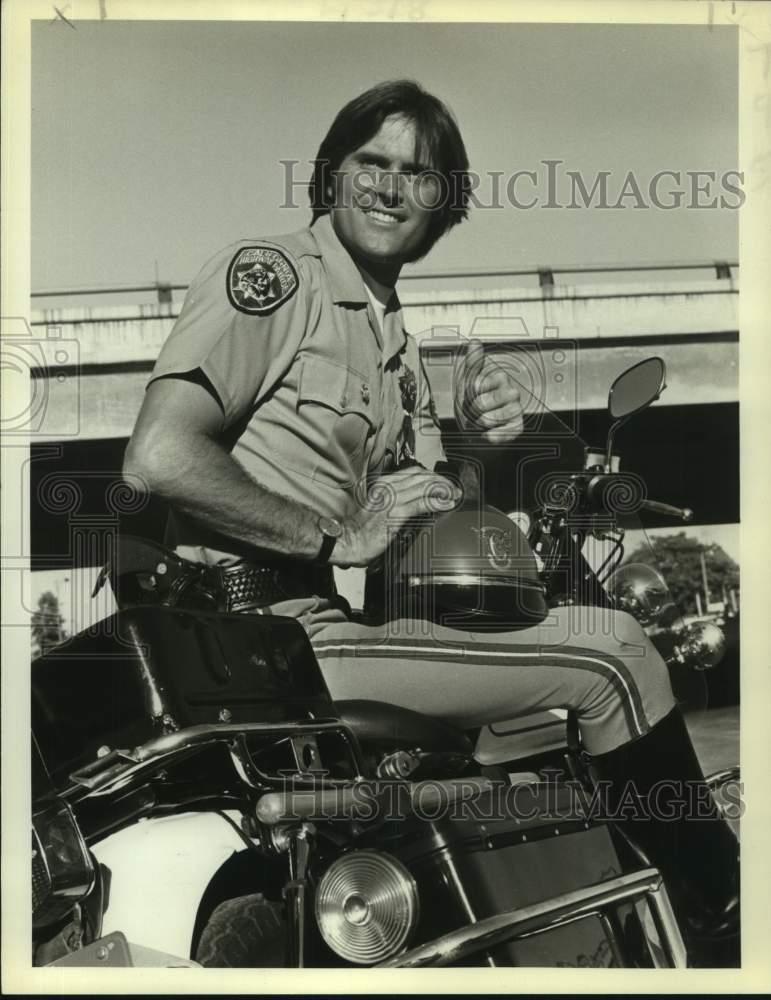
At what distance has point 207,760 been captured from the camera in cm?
255

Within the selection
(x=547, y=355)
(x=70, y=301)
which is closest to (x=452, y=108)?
(x=547, y=355)

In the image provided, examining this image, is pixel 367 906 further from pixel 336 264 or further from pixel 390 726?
pixel 336 264

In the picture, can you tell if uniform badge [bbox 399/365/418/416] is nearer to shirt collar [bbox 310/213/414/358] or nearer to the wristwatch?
shirt collar [bbox 310/213/414/358]

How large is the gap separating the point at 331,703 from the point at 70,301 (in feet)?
3.95

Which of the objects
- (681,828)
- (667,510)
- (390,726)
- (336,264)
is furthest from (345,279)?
(681,828)

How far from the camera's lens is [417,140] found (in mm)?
2990

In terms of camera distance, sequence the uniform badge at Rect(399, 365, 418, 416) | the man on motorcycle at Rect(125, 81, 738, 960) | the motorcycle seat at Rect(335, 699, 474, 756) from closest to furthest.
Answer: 1. the motorcycle seat at Rect(335, 699, 474, 756)
2. the man on motorcycle at Rect(125, 81, 738, 960)
3. the uniform badge at Rect(399, 365, 418, 416)

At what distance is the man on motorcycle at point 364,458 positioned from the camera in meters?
2.78

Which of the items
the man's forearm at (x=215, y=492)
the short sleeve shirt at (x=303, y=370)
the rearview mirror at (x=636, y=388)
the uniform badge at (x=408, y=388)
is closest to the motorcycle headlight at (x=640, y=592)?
the rearview mirror at (x=636, y=388)

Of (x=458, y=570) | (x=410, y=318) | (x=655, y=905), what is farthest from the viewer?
(x=410, y=318)

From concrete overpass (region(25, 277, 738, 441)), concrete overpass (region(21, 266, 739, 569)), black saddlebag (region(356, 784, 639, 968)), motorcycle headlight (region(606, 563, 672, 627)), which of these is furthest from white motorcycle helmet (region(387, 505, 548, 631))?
black saddlebag (region(356, 784, 639, 968))

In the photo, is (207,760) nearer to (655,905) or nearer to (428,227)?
(655,905)

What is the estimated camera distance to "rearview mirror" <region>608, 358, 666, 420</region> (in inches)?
119

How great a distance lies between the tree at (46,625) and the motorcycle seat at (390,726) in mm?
722
